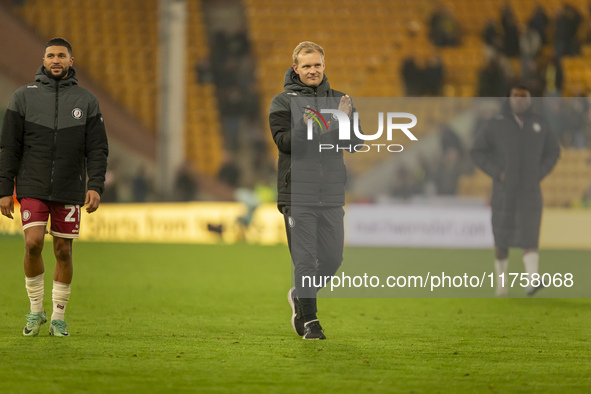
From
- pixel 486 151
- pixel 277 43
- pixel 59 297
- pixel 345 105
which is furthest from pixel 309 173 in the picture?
pixel 277 43

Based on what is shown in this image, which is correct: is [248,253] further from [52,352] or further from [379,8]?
[379,8]

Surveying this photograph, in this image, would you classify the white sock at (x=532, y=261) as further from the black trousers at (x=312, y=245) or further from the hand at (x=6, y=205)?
the hand at (x=6, y=205)

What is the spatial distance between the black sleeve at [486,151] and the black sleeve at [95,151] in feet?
12.8

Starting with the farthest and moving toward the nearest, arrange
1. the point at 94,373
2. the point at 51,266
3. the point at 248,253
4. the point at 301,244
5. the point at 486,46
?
the point at 486,46, the point at 248,253, the point at 51,266, the point at 301,244, the point at 94,373

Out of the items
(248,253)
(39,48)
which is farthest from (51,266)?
(39,48)

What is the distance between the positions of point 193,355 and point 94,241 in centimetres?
1059

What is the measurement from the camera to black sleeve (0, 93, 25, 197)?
512 centimetres

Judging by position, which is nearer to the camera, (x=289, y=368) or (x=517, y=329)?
(x=289, y=368)

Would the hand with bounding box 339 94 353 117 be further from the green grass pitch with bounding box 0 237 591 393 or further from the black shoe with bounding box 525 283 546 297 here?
the black shoe with bounding box 525 283 546 297

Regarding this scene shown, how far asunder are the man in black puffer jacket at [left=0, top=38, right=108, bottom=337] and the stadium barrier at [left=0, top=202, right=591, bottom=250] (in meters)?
6.85

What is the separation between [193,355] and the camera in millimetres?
4781

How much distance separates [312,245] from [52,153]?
5.09 feet

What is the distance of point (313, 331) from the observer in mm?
5406

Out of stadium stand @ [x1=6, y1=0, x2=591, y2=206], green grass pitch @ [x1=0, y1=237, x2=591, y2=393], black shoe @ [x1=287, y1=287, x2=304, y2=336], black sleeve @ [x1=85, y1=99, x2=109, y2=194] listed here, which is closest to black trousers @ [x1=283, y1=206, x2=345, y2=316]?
black shoe @ [x1=287, y1=287, x2=304, y2=336]
